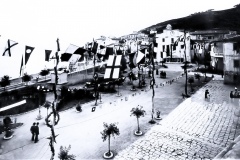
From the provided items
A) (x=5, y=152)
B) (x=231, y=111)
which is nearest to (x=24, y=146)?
(x=5, y=152)

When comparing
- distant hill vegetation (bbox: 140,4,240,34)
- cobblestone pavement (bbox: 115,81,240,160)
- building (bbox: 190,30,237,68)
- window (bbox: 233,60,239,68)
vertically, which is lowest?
cobblestone pavement (bbox: 115,81,240,160)

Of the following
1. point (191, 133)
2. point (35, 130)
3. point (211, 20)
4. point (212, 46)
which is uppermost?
point (211, 20)

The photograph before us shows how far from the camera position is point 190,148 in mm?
14664

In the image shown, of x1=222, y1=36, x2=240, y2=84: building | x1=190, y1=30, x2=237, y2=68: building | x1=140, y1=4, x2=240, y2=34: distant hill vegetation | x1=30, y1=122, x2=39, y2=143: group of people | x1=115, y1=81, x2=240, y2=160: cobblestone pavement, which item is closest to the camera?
x1=115, y1=81, x2=240, y2=160: cobblestone pavement

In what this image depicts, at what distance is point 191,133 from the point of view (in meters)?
17.0

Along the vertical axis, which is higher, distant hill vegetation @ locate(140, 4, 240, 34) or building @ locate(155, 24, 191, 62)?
distant hill vegetation @ locate(140, 4, 240, 34)

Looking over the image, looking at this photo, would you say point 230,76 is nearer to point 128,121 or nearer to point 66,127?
point 128,121

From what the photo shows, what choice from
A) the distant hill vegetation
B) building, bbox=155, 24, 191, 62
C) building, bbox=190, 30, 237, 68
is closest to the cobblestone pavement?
building, bbox=190, 30, 237, 68

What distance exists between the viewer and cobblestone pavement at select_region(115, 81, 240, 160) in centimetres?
1417

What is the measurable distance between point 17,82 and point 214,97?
87.8 ft

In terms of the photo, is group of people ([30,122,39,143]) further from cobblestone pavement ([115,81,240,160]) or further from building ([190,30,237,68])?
building ([190,30,237,68])

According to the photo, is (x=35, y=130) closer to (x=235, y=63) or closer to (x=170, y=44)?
(x=235, y=63)

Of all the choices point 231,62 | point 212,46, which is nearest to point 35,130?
point 231,62

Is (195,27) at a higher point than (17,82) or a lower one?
higher
